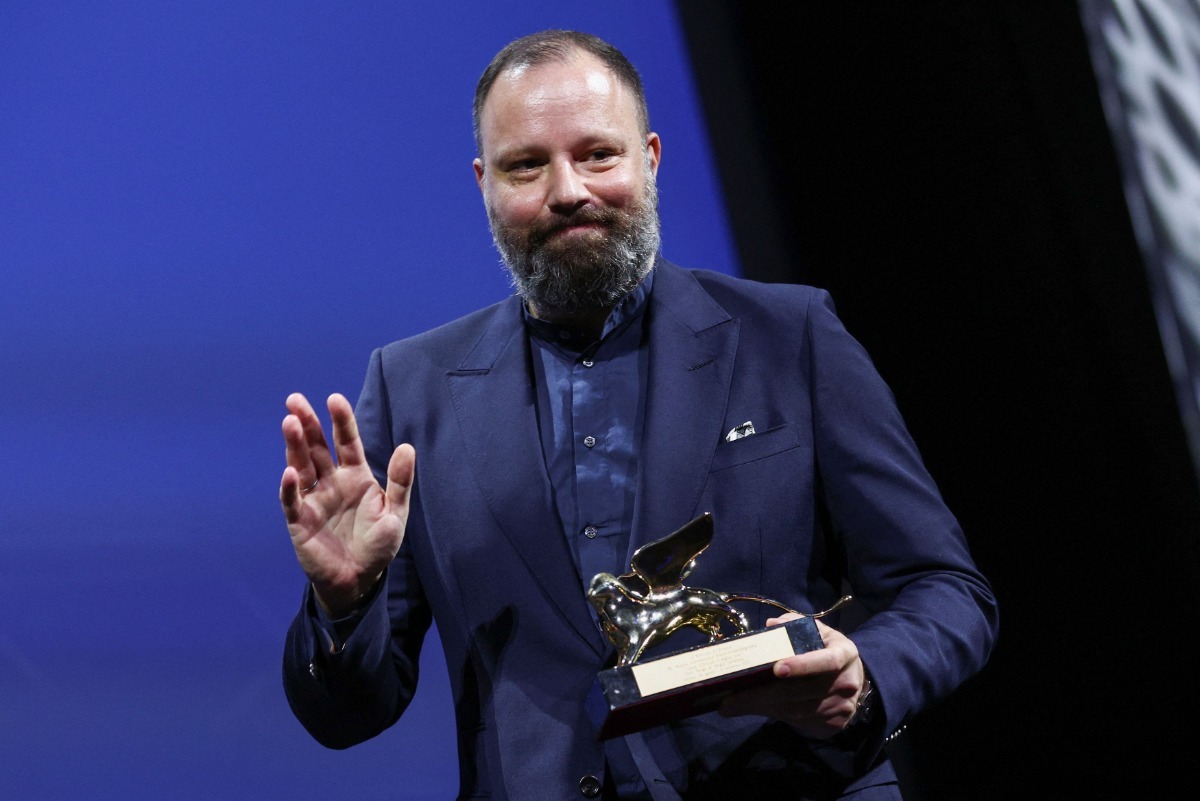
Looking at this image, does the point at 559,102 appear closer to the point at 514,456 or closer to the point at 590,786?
the point at 514,456

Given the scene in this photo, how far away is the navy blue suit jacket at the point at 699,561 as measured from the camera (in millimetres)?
1382

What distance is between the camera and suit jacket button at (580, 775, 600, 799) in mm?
1373

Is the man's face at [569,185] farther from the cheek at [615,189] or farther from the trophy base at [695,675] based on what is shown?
the trophy base at [695,675]

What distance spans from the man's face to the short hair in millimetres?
20

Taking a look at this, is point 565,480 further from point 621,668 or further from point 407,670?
point 621,668

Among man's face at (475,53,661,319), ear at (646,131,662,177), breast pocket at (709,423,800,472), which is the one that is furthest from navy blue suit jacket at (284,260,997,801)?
ear at (646,131,662,177)

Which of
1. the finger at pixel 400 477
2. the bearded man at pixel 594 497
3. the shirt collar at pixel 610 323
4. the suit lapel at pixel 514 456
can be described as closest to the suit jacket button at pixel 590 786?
the bearded man at pixel 594 497

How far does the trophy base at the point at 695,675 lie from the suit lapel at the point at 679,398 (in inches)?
11.7

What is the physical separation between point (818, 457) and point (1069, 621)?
3.47ft

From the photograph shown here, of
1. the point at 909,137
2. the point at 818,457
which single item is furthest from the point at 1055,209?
the point at 818,457

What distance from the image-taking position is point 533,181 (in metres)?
1.62

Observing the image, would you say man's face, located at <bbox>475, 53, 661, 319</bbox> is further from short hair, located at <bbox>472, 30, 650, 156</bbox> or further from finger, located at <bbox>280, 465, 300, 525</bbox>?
finger, located at <bbox>280, 465, 300, 525</bbox>

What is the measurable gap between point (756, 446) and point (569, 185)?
440 mm

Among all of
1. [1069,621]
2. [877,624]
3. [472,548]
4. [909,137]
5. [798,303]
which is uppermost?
[909,137]
